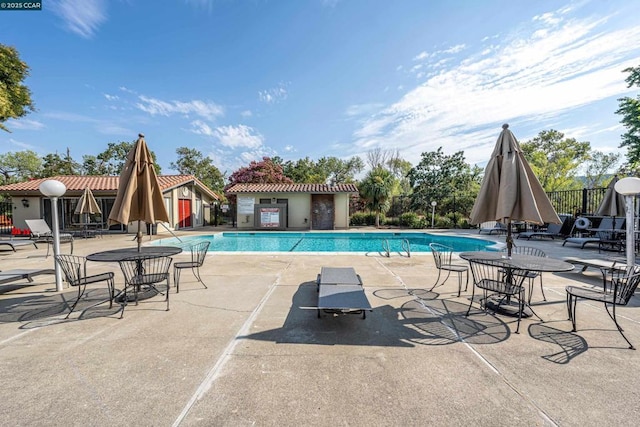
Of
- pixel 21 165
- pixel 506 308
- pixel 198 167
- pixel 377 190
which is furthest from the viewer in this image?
pixel 21 165

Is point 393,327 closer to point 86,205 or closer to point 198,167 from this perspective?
point 86,205

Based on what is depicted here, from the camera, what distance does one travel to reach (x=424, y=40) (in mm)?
9383

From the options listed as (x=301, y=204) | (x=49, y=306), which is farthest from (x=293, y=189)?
(x=49, y=306)

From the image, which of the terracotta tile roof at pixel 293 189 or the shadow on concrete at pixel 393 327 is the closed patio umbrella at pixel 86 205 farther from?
the shadow on concrete at pixel 393 327

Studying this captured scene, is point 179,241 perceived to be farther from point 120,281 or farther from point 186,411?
point 186,411

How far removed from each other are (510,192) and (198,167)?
116 feet

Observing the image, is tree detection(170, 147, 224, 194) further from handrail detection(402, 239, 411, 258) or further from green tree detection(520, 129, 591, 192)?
green tree detection(520, 129, 591, 192)

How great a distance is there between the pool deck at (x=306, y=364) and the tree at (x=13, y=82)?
559 inches

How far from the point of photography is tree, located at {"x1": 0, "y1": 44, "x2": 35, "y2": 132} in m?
12.3

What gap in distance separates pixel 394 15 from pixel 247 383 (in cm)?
1037

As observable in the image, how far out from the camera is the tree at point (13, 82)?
12.3 metres

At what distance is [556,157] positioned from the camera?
26.4 meters

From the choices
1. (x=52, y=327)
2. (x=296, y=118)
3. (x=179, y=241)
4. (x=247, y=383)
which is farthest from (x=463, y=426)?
(x=296, y=118)

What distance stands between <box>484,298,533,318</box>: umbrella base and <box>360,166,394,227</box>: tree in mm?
14698
